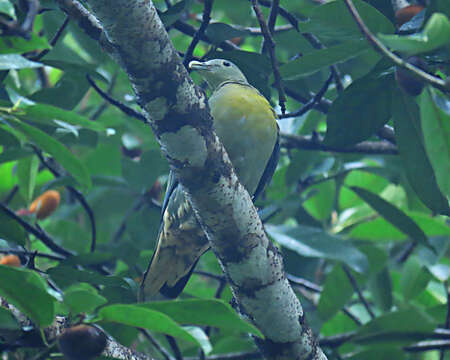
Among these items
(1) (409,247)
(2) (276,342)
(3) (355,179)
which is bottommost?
(1) (409,247)

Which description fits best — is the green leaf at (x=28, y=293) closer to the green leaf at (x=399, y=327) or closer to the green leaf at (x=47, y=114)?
the green leaf at (x=47, y=114)

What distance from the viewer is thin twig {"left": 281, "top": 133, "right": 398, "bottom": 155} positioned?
10.8ft

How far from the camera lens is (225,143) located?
115 inches

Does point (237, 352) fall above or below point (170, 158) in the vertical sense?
below

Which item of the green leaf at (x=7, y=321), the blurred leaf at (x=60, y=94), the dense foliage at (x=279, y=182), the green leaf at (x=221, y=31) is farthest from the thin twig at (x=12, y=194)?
the green leaf at (x=7, y=321)

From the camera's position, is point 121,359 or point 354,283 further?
point 354,283

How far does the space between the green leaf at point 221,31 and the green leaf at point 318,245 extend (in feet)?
3.23

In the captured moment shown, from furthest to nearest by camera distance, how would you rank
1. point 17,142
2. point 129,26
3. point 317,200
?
point 317,200, point 17,142, point 129,26

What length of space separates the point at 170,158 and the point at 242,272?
44cm

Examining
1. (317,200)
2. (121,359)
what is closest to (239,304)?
(121,359)

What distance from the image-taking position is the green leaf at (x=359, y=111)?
2436mm

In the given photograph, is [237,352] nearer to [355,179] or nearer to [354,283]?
[354,283]

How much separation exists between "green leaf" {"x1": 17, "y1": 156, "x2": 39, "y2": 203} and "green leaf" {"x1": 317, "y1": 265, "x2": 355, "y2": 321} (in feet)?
5.20

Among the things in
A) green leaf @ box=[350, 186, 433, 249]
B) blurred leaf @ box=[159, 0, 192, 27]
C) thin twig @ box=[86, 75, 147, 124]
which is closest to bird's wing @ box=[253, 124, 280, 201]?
green leaf @ box=[350, 186, 433, 249]
